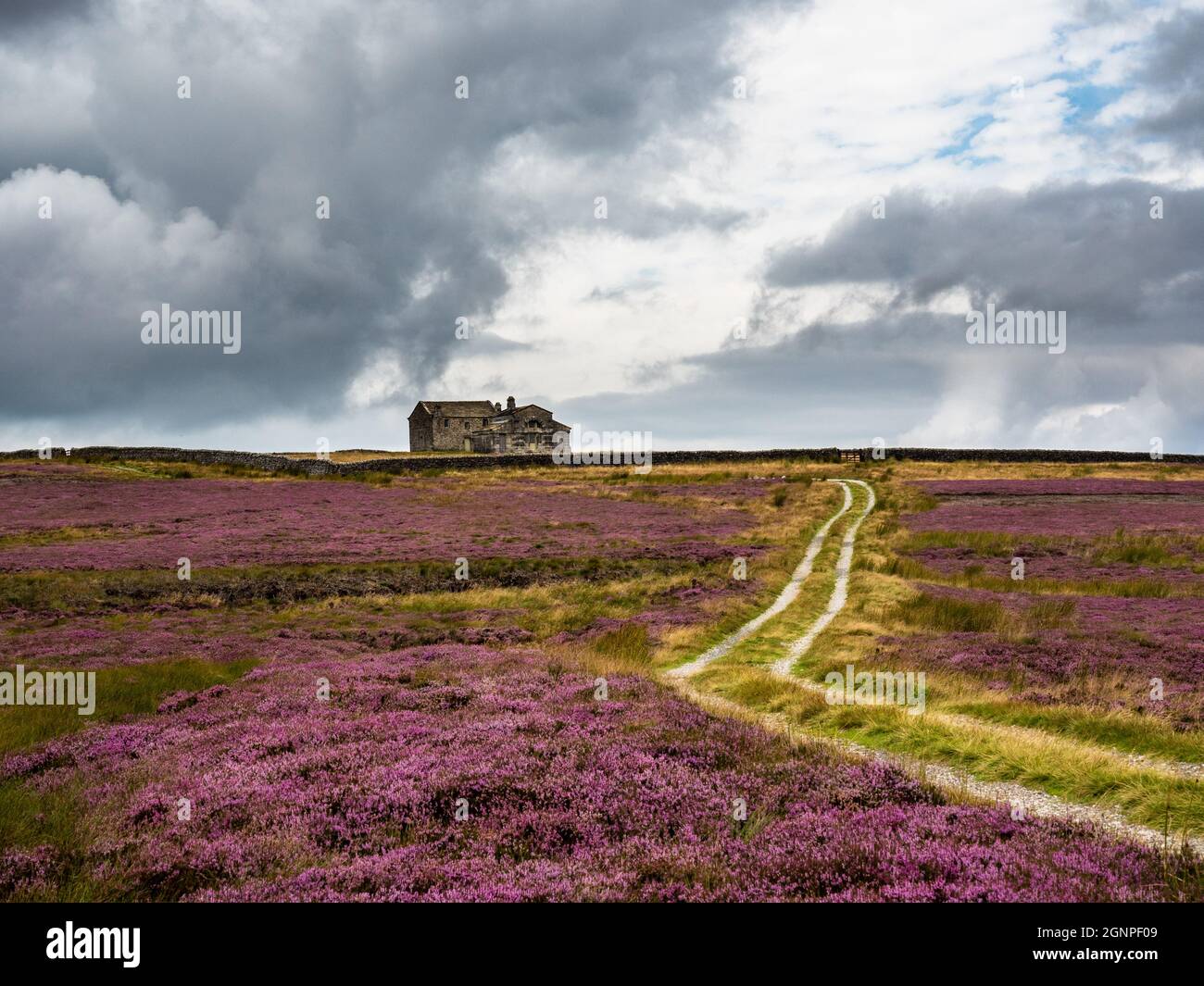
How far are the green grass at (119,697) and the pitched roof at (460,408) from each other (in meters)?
131

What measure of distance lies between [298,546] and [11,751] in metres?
31.4

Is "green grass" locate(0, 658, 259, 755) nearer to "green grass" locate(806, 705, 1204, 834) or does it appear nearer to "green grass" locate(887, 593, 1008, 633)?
"green grass" locate(806, 705, 1204, 834)

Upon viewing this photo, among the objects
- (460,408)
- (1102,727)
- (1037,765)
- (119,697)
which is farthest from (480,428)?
(1037,765)

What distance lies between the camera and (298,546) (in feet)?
140

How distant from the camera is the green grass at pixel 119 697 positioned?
13.3 meters

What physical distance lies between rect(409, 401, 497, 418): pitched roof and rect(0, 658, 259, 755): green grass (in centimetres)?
13114

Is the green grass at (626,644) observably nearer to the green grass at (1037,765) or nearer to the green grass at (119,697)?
the green grass at (1037,765)

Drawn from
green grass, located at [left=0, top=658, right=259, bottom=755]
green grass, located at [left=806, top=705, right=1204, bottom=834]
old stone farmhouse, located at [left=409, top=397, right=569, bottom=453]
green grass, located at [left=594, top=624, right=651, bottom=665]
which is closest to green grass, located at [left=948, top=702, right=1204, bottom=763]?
green grass, located at [left=806, top=705, right=1204, bottom=834]

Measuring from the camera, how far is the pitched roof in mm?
148750

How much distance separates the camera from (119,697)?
51.7 ft

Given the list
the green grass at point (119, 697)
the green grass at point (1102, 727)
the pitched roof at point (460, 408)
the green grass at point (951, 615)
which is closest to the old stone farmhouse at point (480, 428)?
the pitched roof at point (460, 408)

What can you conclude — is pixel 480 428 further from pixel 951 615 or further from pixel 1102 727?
pixel 1102 727
